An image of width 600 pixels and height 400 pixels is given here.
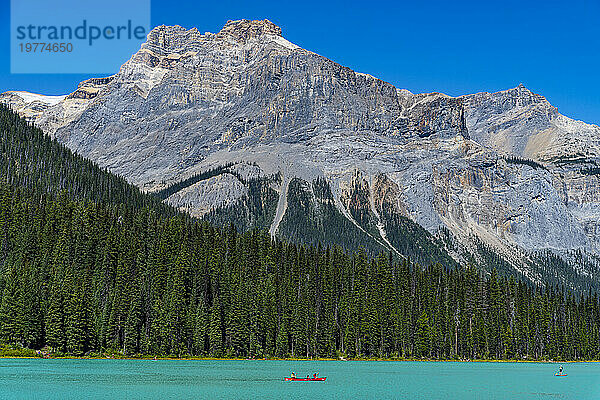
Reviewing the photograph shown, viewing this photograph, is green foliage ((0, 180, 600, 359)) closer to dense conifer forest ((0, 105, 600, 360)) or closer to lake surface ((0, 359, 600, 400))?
dense conifer forest ((0, 105, 600, 360))

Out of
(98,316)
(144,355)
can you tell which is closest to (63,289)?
(98,316)

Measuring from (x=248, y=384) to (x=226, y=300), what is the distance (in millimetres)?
58822

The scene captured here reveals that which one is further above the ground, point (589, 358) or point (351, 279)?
point (351, 279)

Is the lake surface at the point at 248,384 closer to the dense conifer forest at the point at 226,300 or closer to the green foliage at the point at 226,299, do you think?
the dense conifer forest at the point at 226,300

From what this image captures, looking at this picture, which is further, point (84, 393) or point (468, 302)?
point (468, 302)

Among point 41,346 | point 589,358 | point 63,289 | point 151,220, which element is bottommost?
point 589,358

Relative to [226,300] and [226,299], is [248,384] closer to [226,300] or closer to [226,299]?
[226,300]

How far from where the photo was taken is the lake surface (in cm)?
6394

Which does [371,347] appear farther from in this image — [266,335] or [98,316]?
[98,316]

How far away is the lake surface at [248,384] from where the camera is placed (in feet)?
210

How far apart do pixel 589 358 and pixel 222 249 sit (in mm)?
95857

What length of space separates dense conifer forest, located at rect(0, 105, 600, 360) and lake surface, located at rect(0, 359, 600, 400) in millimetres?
16251

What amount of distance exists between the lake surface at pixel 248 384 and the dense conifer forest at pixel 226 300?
1625cm

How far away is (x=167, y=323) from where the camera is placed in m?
123
